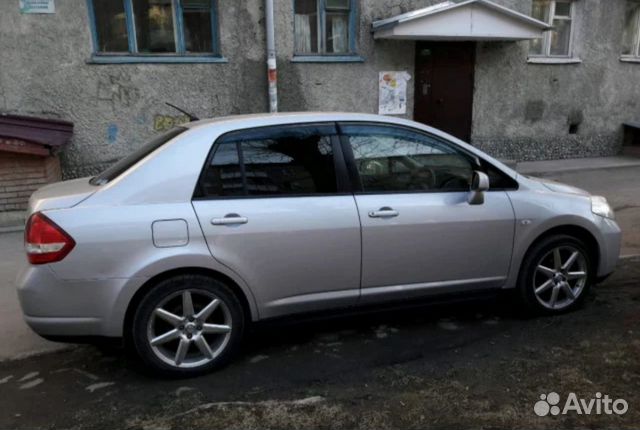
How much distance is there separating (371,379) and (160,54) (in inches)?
273

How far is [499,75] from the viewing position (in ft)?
35.4

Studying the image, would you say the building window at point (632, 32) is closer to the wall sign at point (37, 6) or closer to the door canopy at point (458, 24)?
A: the door canopy at point (458, 24)

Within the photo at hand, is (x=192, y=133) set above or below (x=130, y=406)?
above

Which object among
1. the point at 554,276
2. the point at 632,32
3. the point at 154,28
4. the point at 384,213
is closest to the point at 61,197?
the point at 384,213

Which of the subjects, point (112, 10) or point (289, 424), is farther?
point (112, 10)

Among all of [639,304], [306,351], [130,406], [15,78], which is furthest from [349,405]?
[15,78]

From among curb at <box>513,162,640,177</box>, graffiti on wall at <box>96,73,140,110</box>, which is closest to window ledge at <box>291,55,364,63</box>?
graffiti on wall at <box>96,73,140,110</box>

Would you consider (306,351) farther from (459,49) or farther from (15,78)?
(459,49)

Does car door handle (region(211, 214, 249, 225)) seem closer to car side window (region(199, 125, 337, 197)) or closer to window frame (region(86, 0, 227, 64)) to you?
car side window (region(199, 125, 337, 197))

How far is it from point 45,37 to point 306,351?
21.6ft

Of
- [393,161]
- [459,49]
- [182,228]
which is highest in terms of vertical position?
[459,49]

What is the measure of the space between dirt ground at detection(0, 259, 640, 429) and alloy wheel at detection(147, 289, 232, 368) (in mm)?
155

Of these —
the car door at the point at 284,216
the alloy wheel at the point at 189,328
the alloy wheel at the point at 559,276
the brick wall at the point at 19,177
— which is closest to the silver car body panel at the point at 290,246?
the car door at the point at 284,216

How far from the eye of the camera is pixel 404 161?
377 cm
